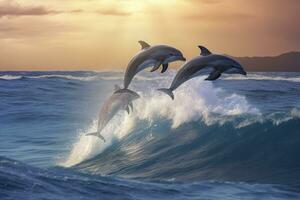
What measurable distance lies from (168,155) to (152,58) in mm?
13707

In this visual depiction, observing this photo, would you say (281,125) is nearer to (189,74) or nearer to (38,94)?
(189,74)

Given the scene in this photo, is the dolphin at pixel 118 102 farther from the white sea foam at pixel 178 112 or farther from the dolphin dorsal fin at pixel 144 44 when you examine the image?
the white sea foam at pixel 178 112

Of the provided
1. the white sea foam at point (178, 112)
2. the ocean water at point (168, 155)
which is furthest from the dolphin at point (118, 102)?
the white sea foam at point (178, 112)

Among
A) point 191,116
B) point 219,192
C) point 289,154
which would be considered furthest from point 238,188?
point 191,116

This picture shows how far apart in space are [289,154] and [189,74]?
1253 centimetres

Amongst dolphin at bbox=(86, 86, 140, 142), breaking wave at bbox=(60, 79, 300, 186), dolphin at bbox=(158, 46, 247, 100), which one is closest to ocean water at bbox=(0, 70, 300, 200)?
breaking wave at bbox=(60, 79, 300, 186)

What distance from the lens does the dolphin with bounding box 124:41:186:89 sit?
8109 millimetres

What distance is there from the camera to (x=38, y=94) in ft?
192

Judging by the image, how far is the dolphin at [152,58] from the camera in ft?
26.6

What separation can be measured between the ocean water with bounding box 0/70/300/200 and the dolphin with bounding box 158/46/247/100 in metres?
4.92

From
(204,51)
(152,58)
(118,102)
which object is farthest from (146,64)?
(118,102)

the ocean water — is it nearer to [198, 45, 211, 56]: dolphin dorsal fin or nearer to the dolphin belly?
the dolphin belly

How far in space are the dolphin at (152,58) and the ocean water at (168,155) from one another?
4561 millimetres

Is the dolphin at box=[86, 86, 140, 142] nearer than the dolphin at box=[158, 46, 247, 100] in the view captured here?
No
